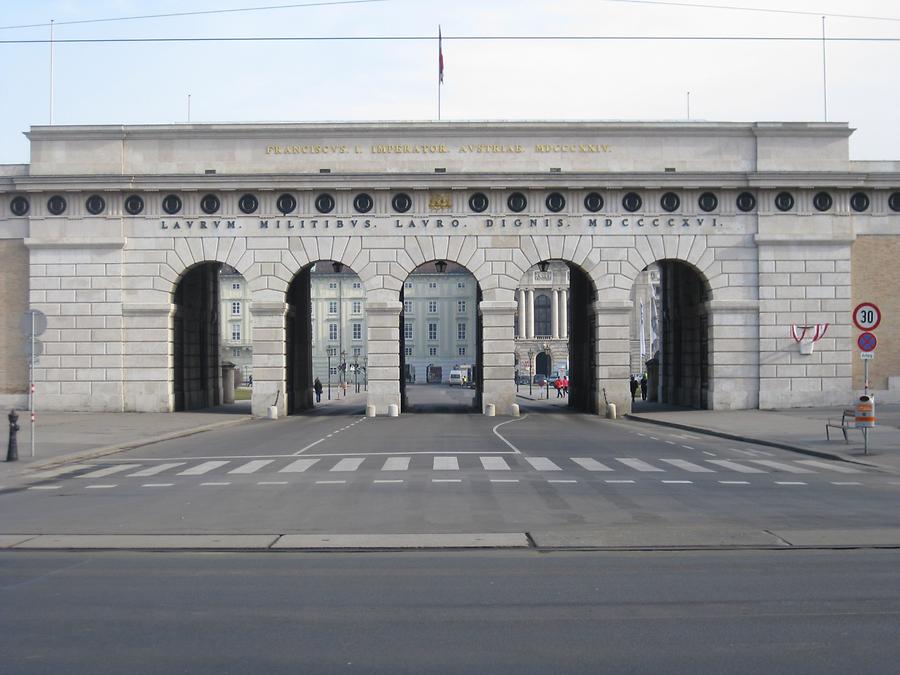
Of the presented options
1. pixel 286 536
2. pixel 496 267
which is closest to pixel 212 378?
pixel 496 267

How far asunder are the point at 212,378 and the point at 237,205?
1408 centimetres

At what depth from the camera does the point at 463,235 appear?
4866cm

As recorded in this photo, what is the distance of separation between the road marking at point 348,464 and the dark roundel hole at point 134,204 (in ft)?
87.0

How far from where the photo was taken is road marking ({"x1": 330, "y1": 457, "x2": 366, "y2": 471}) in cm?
2360

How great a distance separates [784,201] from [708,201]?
3492mm

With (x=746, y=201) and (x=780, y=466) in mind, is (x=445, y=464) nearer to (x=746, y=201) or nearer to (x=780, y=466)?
(x=780, y=466)

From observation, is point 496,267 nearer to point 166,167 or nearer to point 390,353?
point 390,353

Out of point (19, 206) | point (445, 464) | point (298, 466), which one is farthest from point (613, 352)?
point (19, 206)

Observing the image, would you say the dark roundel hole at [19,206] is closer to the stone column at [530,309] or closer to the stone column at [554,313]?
the stone column at [530,309]

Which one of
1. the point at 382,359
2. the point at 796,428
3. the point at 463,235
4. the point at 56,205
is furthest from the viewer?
the point at 382,359

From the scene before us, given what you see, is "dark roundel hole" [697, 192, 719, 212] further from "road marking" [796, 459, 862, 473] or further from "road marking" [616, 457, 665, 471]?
"road marking" [616, 457, 665, 471]

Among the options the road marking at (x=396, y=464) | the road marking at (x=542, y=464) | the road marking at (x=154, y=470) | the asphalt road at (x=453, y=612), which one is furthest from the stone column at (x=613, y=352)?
the asphalt road at (x=453, y=612)

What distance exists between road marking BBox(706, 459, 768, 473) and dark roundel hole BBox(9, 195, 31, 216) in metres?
35.7

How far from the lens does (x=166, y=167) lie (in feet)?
160
